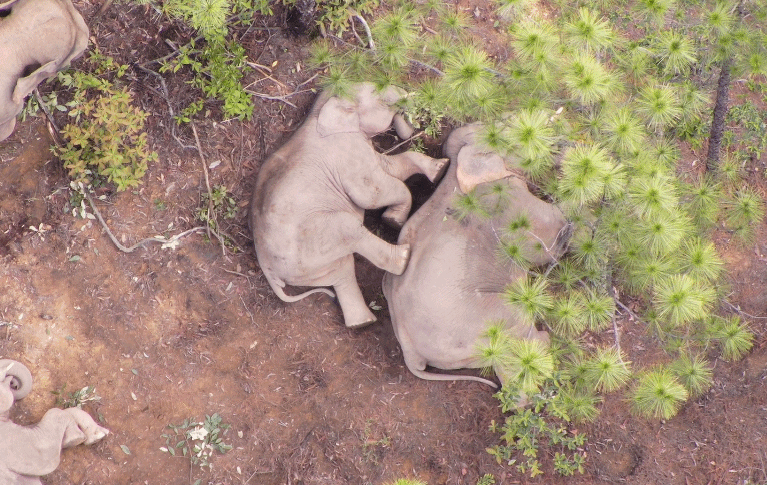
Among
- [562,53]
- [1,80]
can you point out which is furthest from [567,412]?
[1,80]

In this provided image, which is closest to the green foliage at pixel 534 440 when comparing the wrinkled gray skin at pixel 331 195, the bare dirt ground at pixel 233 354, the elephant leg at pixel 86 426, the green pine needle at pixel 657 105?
the bare dirt ground at pixel 233 354

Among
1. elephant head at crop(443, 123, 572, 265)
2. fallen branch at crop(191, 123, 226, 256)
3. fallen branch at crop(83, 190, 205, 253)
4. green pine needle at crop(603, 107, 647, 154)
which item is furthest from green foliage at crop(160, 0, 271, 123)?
green pine needle at crop(603, 107, 647, 154)

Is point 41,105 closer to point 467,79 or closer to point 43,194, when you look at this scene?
point 43,194

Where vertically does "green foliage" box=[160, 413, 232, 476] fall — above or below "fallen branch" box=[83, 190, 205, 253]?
below

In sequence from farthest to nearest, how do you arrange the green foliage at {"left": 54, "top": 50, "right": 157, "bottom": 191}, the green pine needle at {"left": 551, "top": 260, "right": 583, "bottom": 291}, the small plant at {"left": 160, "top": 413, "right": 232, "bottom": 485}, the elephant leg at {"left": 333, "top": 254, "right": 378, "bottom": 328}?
the elephant leg at {"left": 333, "top": 254, "right": 378, "bottom": 328}, the small plant at {"left": 160, "top": 413, "right": 232, "bottom": 485}, the green foliage at {"left": 54, "top": 50, "right": 157, "bottom": 191}, the green pine needle at {"left": 551, "top": 260, "right": 583, "bottom": 291}

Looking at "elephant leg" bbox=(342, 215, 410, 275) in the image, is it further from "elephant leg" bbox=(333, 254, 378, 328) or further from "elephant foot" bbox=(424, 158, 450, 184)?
"elephant foot" bbox=(424, 158, 450, 184)

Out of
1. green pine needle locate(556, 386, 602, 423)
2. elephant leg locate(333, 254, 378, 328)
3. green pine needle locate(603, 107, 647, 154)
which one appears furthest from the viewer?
elephant leg locate(333, 254, 378, 328)

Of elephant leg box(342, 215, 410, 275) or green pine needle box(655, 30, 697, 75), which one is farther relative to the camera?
elephant leg box(342, 215, 410, 275)

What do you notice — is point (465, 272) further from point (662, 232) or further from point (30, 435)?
point (30, 435)
